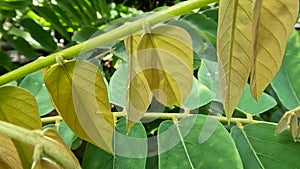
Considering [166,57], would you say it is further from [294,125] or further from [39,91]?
[39,91]

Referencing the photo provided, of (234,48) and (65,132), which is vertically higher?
(234,48)

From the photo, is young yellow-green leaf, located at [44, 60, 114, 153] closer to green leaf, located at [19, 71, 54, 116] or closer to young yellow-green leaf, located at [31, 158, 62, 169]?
young yellow-green leaf, located at [31, 158, 62, 169]

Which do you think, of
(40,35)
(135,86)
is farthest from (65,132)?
(40,35)

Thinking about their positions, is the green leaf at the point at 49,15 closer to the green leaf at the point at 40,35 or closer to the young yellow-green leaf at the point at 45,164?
the green leaf at the point at 40,35

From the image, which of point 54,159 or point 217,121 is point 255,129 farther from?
point 54,159

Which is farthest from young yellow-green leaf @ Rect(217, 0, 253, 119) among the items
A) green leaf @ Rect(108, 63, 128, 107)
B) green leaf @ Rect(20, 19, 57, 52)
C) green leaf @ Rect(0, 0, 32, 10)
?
green leaf @ Rect(20, 19, 57, 52)

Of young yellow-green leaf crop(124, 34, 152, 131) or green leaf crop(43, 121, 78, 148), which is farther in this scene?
green leaf crop(43, 121, 78, 148)

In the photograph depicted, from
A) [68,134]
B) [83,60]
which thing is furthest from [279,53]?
[68,134]
